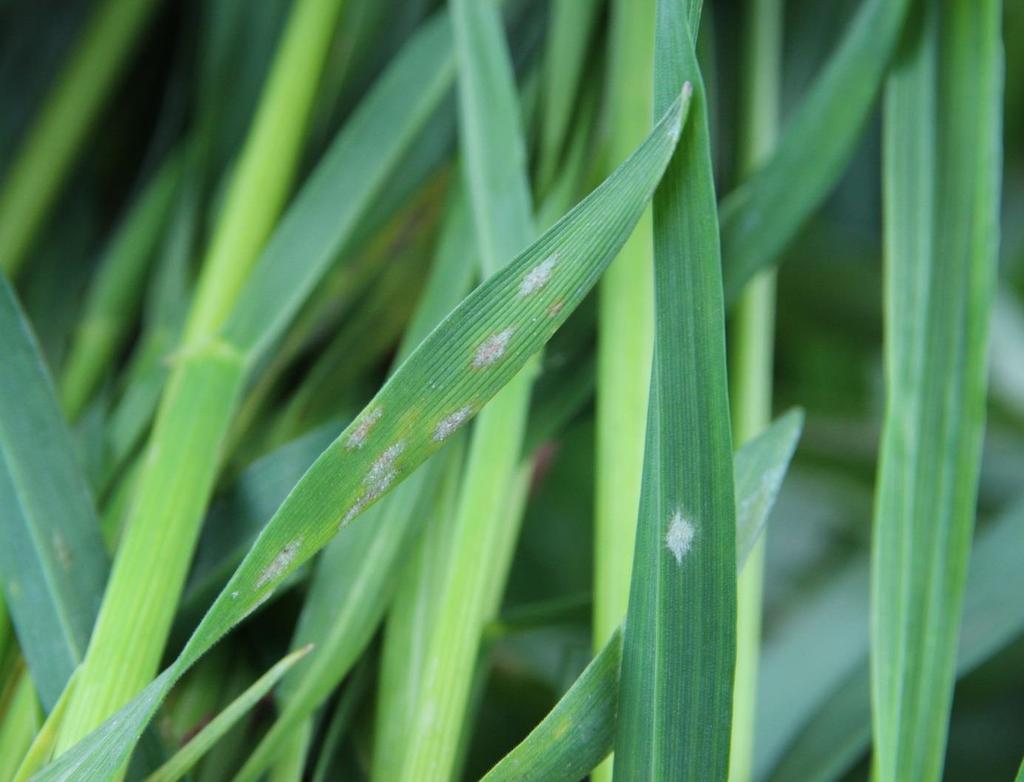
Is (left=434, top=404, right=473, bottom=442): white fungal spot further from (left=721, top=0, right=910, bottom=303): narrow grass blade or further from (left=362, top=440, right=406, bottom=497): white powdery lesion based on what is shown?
(left=721, top=0, right=910, bottom=303): narrow grass blade

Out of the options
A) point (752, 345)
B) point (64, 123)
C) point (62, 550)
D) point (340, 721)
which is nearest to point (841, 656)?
point (752, 345)

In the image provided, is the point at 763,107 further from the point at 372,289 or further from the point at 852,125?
the point at 372,289

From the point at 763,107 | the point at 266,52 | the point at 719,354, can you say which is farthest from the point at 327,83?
the point at 719,354

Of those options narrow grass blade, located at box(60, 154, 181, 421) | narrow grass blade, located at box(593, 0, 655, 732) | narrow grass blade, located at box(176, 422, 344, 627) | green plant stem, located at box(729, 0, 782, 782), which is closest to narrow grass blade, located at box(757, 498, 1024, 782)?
green plant stem, located at box(729, 0, 782, 782)

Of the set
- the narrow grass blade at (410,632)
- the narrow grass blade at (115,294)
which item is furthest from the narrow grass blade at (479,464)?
the narrow grass blade at (115,294)

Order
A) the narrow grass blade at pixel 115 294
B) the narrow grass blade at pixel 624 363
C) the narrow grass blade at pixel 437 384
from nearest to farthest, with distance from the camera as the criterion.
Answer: the narrow grass blade at pixel 437 384, the narrow grass blade at pixel 624 363, the narrow grass blade at pixel 115 294

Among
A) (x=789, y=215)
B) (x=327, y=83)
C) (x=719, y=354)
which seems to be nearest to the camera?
(x=719, y=354)

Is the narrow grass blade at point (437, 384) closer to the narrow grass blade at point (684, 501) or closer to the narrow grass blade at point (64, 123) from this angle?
the narrow grass blade at point (684, 501)

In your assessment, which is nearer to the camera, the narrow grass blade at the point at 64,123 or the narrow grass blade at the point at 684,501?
the narrow grass blade at the point at 684,501
